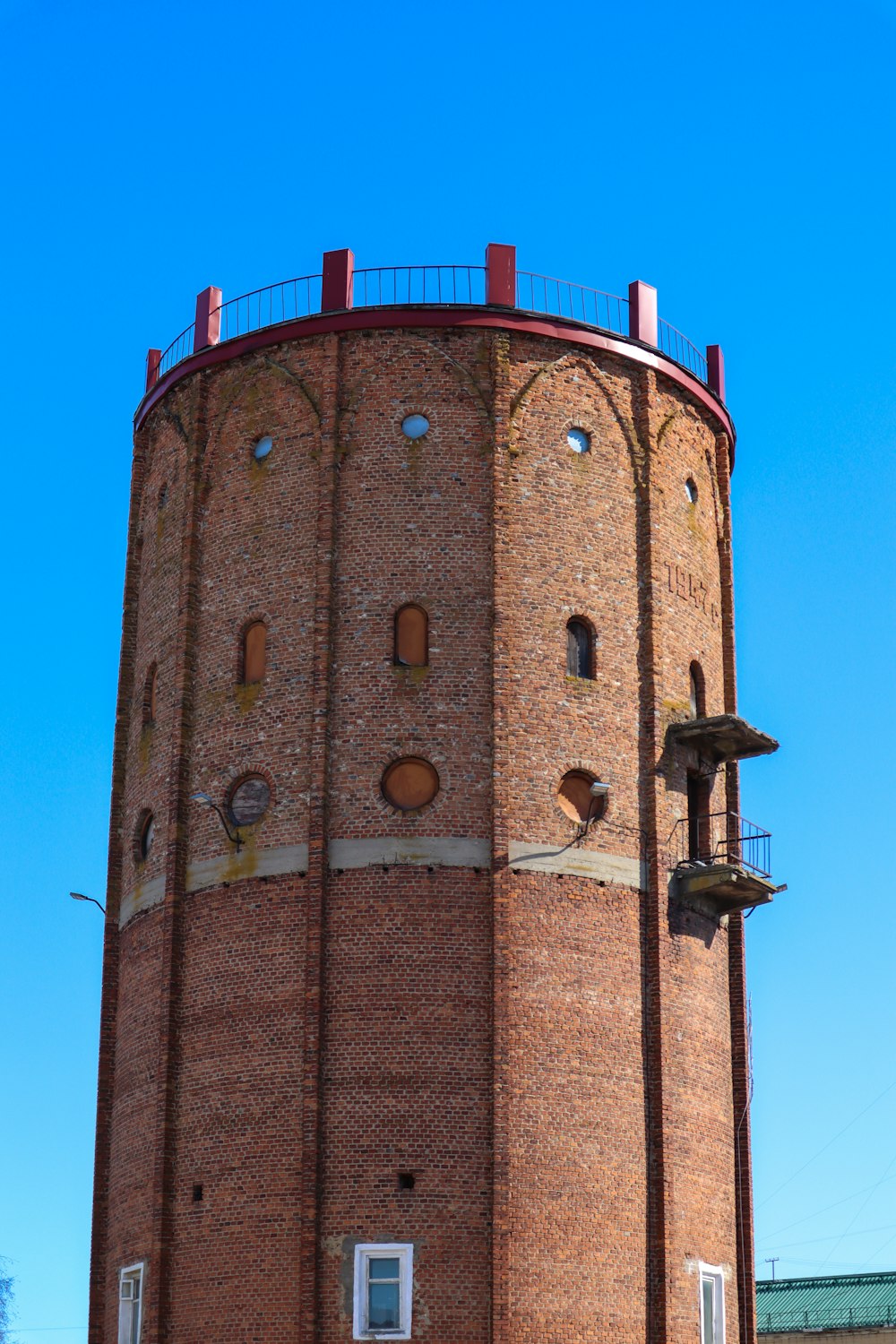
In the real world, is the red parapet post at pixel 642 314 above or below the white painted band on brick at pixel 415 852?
above

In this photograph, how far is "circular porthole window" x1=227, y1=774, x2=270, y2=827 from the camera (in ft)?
131

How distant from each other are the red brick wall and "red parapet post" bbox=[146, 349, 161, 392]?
2223 millimetres

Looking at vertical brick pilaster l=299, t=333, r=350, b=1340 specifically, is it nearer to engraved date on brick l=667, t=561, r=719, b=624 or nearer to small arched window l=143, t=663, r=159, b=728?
small arched window l=143, t=663, r=159, b=728

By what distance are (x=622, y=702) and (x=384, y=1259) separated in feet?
35.9

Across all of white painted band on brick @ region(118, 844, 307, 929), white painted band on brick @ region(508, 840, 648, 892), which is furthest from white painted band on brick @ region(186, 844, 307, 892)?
white painted band on brick @ region(508, 840, 648, 892)

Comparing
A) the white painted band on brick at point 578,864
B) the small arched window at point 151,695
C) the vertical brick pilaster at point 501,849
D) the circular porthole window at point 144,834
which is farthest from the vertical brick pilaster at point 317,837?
the circular porthole window at point 144,834

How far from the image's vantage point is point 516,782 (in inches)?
1545

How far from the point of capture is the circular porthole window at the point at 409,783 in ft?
128

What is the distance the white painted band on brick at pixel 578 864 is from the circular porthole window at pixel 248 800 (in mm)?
4572

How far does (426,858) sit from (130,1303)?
947 centimetres

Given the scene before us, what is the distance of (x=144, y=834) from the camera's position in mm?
42812

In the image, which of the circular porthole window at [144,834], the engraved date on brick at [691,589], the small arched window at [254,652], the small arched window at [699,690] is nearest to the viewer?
the small arched window at [254,652]

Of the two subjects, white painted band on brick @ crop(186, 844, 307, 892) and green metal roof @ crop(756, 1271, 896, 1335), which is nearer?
white painted band on brick @ crop(186, 844, 307, 892)

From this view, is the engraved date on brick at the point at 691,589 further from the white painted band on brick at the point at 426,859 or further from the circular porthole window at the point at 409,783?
the circular porthole window at the point at 409,783
